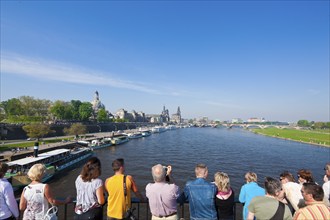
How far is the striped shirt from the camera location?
3.19m

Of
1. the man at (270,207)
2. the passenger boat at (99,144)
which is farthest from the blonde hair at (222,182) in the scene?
the passenger boat at (99,144)

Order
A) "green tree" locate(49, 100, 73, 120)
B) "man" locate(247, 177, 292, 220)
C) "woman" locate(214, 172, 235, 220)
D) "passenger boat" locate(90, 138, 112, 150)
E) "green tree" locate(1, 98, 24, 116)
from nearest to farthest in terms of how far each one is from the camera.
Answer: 1. "man" locate(247, 177, 292, 220)
2. "woman" locate(214, 172, 235, 220)
3. "passenger boat" locate(90, 138, 112, 150)
4. "green tree" locate(1, 98, 24, 116)
5. "green tree" locate(49, 100, 73, 120)

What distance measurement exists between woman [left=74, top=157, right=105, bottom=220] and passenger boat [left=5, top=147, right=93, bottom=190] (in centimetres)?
2236

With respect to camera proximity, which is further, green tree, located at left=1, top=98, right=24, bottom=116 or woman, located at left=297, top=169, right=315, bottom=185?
green tree, located at left=1, top=98, right=24, bottom=116

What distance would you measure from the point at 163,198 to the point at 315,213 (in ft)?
8.28

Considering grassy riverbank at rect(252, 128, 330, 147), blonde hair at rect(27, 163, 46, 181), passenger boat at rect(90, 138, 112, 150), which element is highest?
blonde hair at rect(27, 163, 46, 181)

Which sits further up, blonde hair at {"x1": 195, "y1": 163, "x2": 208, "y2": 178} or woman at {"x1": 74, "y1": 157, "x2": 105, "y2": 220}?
blonde hair at {"x1": 195, "y1": 163, "x2": 208, "y2": 178}

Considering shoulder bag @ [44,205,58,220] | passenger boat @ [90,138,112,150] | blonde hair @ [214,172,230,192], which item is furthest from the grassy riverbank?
shoulder bag @ [44,205,58,220]

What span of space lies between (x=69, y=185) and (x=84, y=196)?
2598 centimetres

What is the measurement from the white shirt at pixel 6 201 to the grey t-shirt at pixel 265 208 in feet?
15.1

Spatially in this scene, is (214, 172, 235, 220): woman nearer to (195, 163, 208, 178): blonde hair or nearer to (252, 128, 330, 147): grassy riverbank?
(195, 163, 208, 178): blonde hair

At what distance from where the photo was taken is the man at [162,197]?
407cm

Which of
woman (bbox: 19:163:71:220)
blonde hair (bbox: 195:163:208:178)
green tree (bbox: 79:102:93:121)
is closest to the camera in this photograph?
woman (bbox: 19:163:71:220)

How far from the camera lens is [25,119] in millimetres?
80000
